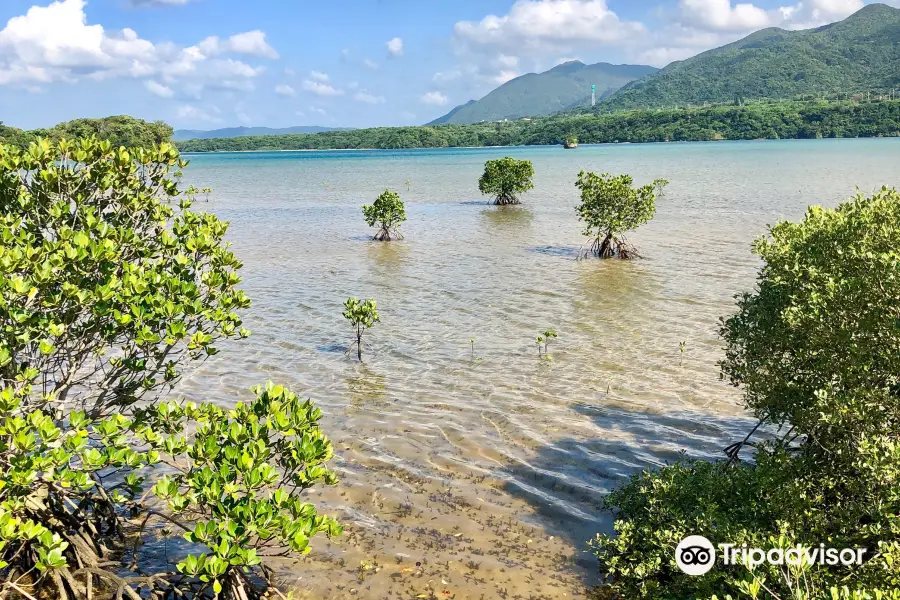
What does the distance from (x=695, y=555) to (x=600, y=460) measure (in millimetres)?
3922

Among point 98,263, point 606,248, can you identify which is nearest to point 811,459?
point 98,263

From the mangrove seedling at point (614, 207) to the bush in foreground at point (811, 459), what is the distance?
19.0 m

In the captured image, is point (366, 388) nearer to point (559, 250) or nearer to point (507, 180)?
point (559, 250)

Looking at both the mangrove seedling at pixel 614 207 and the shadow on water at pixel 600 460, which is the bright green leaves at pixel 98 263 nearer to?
the shadow on water at pixel 600 460

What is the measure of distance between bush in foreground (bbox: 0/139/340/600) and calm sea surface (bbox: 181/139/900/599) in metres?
2.37

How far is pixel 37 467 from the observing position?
484 centimetres

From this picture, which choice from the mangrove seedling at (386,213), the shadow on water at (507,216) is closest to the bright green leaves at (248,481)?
the mangrove seedling at (386,213)

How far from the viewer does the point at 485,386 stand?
13727 millimetres

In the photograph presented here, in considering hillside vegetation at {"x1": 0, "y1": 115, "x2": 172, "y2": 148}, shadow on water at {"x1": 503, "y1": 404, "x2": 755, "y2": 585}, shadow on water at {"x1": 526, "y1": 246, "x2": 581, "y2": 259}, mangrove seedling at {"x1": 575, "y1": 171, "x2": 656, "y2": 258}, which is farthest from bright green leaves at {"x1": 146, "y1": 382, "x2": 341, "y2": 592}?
hillside vegetation at {"x1": 0, "y1": 115, "x2": 172, "y2": 148}

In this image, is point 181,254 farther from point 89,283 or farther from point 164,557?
point 164,557

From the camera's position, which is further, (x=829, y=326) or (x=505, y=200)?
(x=505, y=200)

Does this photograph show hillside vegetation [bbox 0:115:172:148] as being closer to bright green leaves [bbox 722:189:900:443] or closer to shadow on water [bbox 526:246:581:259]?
shadow on water [bbox 526:246:581:259]

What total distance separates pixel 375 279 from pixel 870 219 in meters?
18.5
